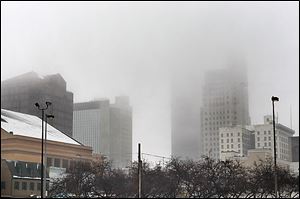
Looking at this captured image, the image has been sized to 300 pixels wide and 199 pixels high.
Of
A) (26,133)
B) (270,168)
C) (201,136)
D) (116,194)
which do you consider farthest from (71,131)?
(201,136)

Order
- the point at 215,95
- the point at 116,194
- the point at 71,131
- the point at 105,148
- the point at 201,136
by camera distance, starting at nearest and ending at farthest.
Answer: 1. the point at 116,194
2. the point at 71,131
3. the point at 105,148
4. the point at 215,95
5. the point at 201,136

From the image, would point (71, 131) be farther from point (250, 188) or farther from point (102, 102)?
point (250, 188)

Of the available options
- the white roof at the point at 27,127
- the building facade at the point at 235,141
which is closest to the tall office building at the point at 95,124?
the white roof at the point at 27,127

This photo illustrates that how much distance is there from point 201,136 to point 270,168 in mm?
12462

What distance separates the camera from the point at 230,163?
3506 centimetres

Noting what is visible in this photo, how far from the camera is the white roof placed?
105 feet

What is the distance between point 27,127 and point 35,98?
2.15 m

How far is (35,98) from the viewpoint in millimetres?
33594

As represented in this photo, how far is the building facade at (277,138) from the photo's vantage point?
4269 centimetres

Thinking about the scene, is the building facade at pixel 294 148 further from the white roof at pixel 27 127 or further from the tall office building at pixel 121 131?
the white roof at pixel 27 127

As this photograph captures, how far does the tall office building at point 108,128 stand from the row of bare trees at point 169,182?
9.32 ft

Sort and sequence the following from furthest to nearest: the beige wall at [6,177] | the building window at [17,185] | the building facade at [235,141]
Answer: the building facade at [235,141]
the building window at [17,185]
the beige wall at [6,177]

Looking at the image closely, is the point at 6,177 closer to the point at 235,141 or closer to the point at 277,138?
the point at 235,141

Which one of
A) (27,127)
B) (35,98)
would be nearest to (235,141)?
(35,98)
